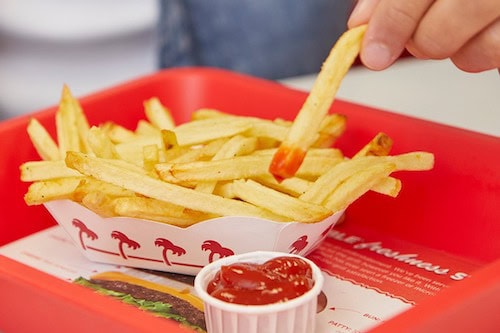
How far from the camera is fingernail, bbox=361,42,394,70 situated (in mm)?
1534

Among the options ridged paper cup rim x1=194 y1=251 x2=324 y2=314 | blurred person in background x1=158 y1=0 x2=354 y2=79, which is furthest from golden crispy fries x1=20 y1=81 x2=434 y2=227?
blurred person in background x1=158 y1=0 x2=354 y2=79

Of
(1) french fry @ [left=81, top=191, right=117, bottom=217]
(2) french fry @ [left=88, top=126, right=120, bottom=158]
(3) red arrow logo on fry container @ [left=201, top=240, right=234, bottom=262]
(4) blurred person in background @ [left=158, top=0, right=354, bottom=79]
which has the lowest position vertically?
(4) blurred person in background @ [left=158, top=0, right=354, bottom=79]

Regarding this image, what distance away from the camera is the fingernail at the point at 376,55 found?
1534 mm

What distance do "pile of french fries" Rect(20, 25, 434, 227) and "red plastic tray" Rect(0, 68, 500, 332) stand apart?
146 millimetres

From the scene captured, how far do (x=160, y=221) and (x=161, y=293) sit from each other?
0.13 metres

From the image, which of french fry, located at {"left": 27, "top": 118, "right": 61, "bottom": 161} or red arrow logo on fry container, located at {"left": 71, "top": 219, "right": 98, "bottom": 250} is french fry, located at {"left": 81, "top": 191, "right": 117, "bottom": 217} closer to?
red arrow logo on fry container, located at {"left": 71, "top": 219, "right": 98, "bottom": 250}

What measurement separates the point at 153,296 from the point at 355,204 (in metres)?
0.54

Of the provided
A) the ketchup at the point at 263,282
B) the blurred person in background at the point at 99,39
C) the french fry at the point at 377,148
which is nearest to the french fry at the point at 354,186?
the french fry at the point at 377,148

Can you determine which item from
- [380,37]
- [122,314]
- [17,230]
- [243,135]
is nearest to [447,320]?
[122,314]

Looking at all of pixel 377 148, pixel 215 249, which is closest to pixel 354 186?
pixel 377 148

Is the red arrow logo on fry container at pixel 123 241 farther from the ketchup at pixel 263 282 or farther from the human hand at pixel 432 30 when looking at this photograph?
the human hand at pixel 432 30

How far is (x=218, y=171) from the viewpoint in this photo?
1566 mm

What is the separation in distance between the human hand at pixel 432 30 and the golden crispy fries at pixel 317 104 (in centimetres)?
3

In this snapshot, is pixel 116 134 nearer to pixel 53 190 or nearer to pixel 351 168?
pixel 53 190
